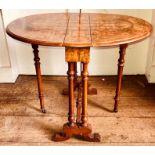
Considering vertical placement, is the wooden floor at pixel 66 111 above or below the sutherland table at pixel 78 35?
below

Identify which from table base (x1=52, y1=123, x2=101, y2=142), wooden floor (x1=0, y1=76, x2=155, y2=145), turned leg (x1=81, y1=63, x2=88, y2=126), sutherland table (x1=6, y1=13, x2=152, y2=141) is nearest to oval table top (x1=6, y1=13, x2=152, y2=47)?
sutherland table (x1=6, y1=13, x2=152, y2=141)

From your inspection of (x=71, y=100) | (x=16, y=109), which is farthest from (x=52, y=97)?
(x=71, y=100)

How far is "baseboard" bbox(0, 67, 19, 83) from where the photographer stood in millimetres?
2254

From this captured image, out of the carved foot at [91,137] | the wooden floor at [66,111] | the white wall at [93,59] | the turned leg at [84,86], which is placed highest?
the turned leg at [84,86]

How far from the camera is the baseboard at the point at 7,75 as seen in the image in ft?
7.39

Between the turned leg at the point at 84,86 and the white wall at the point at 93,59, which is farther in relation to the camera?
the white wall at the point at 93,59

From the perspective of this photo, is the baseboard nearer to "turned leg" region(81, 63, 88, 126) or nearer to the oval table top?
the oval table top

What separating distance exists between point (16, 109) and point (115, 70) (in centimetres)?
108

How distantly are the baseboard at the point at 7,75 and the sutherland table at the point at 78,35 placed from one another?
765mm

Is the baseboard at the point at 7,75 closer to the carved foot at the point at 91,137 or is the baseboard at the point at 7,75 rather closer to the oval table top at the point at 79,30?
the oval table top at the point at 79,30

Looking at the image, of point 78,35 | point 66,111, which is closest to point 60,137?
point 66,111

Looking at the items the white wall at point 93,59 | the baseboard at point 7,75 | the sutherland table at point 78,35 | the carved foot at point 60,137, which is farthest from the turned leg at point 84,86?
the baseboard at point 7,75
